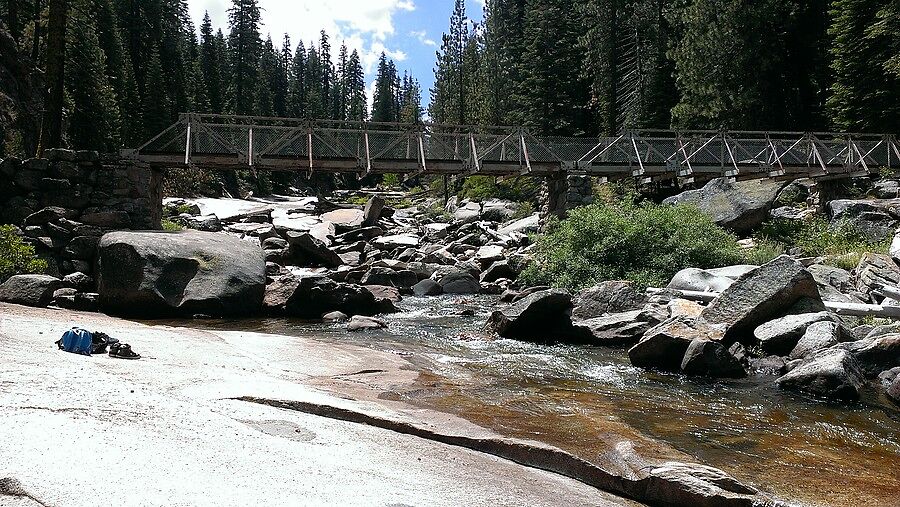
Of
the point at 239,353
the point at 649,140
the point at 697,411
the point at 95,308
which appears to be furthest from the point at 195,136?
the point at 697,411

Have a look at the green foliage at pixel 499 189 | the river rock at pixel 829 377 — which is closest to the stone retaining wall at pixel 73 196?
the river rock at pixel 829 377

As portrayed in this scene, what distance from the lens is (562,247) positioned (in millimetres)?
17906

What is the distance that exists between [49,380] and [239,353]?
3352mm

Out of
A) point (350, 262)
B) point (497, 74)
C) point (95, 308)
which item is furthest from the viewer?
point (497, 74)

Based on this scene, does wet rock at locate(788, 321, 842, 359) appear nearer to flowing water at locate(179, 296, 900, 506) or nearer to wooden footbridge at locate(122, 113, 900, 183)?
flowing water at locate(179, 296, 900, 506)

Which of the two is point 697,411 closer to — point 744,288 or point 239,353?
point 744,288

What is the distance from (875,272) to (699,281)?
3798 mm

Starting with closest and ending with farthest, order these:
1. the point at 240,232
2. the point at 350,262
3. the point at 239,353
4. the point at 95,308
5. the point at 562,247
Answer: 1. the point at 239,353
2. the point at 95,308
3. the point at 562,247
4. the point at 350,262
5. the point at 240,232

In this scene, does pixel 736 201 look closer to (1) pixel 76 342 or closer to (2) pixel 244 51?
(1) pixel 76 342

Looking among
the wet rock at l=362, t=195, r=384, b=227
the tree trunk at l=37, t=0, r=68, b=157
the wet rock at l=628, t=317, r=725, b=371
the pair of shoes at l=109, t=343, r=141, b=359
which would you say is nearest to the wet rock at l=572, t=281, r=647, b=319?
the wet rock at l=628, t=317, r=725, b=371

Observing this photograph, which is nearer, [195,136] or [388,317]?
[388,317]

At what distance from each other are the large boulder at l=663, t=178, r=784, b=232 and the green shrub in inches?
700

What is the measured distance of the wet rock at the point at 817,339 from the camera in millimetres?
9438

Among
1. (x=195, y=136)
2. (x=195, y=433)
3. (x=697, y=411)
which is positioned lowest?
(x=697, y=411)
